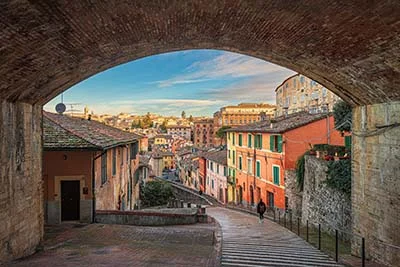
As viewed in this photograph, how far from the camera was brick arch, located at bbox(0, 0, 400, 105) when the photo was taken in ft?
20.6

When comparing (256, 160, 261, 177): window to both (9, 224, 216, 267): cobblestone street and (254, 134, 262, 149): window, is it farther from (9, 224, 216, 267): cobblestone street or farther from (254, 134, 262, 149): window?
(9, 224, 216, 267): cobblestone street

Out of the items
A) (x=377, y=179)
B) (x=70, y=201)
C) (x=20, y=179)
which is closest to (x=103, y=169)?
(x=70, y=201)

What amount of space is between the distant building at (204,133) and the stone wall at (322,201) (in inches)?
4512

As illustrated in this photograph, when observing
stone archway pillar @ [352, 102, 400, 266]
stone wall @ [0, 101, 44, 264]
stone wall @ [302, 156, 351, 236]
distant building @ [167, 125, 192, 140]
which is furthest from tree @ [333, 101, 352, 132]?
distant building @ [167, 125, 192, 140]

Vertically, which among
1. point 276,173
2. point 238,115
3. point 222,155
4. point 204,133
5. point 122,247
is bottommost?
point 122,247

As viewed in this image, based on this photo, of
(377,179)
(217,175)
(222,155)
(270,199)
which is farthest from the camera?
(222,155)

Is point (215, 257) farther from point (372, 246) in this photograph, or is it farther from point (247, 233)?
point (247, 233)

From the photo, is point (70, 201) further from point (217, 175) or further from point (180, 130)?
point (180, 130)

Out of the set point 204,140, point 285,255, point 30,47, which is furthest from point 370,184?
point 204,140

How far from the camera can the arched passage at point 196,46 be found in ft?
21.1

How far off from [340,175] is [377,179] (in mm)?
5473

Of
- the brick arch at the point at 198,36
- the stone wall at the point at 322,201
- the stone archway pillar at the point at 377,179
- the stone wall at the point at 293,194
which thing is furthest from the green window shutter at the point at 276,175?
the brick arch at the point at 198,36

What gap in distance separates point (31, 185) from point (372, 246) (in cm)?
926

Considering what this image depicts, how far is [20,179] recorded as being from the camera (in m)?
9.88
